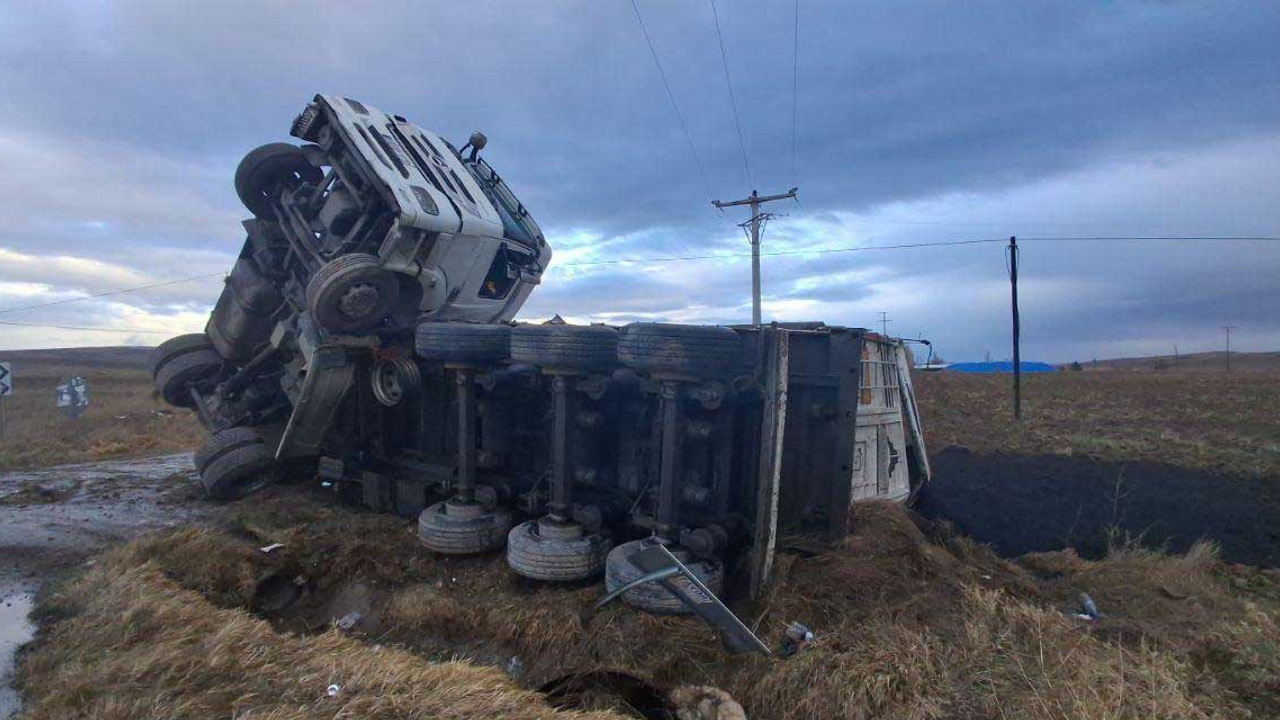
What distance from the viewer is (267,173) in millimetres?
7359

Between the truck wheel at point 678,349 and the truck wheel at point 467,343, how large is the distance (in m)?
1.31

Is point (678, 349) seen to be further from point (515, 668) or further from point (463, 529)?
point (463, 529)

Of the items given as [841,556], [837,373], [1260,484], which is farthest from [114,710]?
[1260,484]

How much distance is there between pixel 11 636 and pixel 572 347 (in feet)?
11.3

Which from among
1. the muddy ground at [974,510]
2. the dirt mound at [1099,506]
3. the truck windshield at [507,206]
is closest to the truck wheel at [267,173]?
the truck windshield at [507,206]

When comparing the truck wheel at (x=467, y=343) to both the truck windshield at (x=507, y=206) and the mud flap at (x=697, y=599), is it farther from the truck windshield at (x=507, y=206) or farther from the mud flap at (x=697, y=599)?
the truck windshield at (x=507, y=206)

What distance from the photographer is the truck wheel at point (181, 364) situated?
28.0ft

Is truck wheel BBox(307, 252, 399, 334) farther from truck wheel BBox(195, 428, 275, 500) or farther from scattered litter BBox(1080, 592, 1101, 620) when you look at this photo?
scattered litter BBox(1080, 592, 1101, 620)

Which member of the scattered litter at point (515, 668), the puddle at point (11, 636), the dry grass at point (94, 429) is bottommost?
the scattered litter at point (515, 668)

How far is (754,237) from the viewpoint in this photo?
21.5 m

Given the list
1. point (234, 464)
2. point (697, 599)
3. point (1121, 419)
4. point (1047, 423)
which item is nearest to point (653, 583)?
point (697, 599)

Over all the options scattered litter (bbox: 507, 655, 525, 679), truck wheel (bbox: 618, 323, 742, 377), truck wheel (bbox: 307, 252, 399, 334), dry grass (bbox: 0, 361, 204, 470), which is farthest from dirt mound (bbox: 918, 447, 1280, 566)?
dry grass (bbox: 0, 361, 204, 470)

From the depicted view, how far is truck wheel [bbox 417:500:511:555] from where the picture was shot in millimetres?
5238

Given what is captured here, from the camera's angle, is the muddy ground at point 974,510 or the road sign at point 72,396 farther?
the road sign at point 72,396
